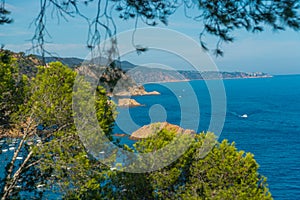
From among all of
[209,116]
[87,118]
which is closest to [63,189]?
[87,118]

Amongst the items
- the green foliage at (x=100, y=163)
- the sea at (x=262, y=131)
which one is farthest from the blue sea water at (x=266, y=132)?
the green foliage at (x=100, y=163)

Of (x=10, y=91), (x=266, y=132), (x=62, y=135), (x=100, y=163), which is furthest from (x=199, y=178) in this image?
(x=266, y=132)

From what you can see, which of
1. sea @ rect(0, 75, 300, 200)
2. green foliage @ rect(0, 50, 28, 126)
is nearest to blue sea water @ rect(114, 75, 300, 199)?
sea @ rect(0, 75, 300, 200)

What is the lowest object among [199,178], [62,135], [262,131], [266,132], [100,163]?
[262,131]

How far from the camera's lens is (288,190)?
962 inches

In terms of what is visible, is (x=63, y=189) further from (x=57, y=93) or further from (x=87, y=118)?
(x=57, y=93)

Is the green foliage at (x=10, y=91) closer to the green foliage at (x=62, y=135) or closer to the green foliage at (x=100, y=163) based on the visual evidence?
Result: the green foliage at (x=100, y=163)

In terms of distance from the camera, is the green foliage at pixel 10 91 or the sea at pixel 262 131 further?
the sea at pixel 262 131

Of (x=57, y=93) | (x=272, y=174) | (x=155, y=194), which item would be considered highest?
(x=57, y=93)

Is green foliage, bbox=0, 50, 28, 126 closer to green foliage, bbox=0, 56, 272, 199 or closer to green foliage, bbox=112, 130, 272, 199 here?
green foliage, bbox=0, 56, 272, 199

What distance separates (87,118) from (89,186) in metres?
1.79

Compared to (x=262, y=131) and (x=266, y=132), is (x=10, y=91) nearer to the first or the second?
(x=266, y=132)

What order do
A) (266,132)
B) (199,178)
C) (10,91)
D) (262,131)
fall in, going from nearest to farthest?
(10,91), (199,178), (266,132), (262,131)

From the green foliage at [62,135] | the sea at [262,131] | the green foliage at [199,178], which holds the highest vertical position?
the green foliage at [62,135]
